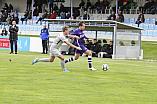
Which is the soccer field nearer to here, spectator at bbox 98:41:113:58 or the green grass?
spectator at bbox 98:41:113:58

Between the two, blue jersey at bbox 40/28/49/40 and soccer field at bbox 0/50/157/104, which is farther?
blue jersey at bbox 40/28/49/40

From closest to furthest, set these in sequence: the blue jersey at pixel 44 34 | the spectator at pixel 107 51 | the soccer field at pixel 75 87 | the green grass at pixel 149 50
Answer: the soccer field at pixel 75 87 < the spectator at pixel 107 51 < the blue jersey at pixel 44 34 < the green grass at pixel 149 50

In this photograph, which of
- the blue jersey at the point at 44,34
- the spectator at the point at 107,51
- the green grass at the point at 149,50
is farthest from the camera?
the green grass at the point at 149,50

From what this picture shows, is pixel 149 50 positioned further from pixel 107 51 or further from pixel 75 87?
pixel 75 87

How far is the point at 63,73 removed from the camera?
47.1 ft

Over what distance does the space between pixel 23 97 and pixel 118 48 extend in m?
15.5

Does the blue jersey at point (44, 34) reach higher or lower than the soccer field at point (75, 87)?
higher

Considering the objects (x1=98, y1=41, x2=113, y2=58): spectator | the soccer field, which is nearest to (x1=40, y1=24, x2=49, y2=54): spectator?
(x1=98, y1=41, x2=113, y2=58): spectator

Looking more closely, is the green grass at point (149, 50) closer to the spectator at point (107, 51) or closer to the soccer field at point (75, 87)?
the spectator at point (107, 51)

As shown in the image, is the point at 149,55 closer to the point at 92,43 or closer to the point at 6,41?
the point at 92,43

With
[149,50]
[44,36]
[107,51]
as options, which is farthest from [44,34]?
[149,50]

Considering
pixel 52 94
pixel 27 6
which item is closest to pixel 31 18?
pixel 27 6

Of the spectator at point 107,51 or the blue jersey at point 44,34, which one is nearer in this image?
the spectator at point 107,51

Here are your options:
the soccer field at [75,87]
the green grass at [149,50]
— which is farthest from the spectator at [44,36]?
the soccer field at [75,87]
